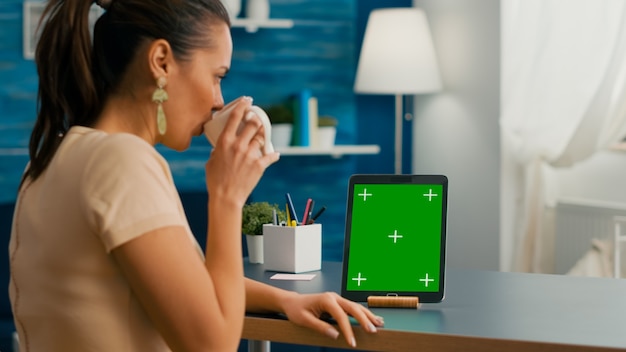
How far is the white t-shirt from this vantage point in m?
1.38

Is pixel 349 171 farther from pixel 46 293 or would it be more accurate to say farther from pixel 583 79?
pixel 46 293

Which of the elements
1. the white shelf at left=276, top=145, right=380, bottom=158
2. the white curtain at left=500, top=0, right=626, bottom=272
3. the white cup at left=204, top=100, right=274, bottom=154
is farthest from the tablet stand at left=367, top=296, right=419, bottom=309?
the white shelf at left=276, top=145, right=380, bottom=158

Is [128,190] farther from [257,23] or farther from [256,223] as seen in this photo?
[257,23]

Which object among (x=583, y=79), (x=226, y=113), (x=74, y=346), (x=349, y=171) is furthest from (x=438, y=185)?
(x=349, y=171)

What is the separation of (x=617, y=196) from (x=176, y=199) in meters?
2.97

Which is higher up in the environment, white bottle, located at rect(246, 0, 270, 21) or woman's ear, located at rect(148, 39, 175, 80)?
woman's ear, located at rect(148, 39, 175, 80)

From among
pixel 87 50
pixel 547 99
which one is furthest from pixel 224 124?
pixel 547 99

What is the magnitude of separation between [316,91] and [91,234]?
11.7 ft

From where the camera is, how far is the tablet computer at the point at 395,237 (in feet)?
6.56

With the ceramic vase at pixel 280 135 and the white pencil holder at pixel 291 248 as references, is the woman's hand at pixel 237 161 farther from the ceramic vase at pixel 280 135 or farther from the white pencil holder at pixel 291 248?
the ceramic vase at pixel 280 135

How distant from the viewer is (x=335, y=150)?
4.73 meters

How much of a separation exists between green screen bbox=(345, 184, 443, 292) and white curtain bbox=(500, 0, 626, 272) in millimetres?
2125

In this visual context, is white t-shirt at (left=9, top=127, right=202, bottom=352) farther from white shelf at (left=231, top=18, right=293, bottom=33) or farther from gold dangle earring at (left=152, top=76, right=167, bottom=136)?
white shelf at (left=231, top=18, right=293, bottom=33)

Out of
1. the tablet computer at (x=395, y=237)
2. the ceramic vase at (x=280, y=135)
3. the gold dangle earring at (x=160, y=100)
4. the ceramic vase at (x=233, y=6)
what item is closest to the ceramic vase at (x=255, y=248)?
the tablet computer at (x=395, y=237)
